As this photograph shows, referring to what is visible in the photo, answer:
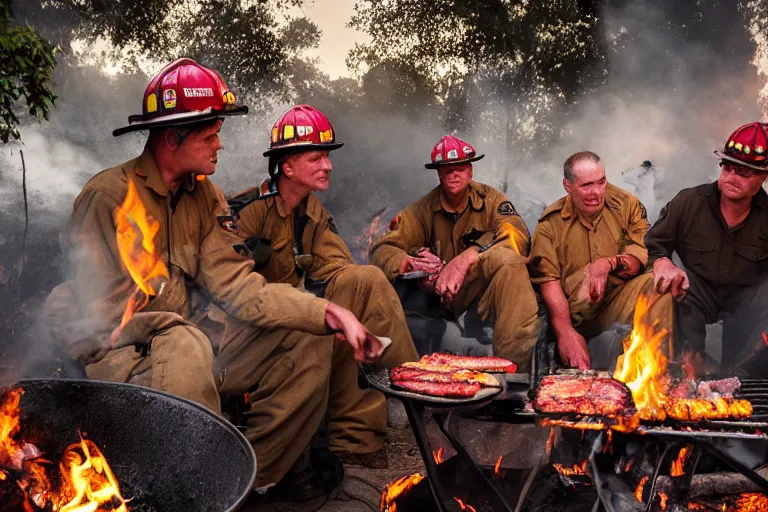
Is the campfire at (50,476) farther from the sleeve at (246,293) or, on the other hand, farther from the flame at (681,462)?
the flame at (681,462)

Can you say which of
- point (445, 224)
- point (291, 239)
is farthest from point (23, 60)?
point (445, 224)

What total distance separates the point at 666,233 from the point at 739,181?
716mm

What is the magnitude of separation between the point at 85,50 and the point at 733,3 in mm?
9832

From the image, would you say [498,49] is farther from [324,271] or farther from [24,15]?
[324,271]

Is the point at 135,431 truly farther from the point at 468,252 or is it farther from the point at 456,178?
the point at 456,178

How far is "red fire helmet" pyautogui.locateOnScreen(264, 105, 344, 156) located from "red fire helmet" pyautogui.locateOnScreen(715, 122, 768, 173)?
116 inches

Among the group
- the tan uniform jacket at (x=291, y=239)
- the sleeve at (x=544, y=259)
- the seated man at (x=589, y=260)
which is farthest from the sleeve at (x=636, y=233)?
the tan uniform jacket at (x=291, y=239)

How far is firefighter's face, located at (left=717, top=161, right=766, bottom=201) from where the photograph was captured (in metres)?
5.36

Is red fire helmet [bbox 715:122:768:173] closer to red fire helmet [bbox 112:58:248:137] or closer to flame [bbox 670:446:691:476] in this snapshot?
flame [bbox 670:446:691:476]

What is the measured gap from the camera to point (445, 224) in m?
6.66

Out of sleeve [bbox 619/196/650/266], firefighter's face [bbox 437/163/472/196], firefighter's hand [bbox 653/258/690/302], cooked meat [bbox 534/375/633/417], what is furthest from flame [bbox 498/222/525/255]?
cooked meat [bbox 534/375/633/417]

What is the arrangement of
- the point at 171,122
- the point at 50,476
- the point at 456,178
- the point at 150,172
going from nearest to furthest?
the point at 50,476 < the point at 171,122 < the point at 150,172 < the point at 456,178

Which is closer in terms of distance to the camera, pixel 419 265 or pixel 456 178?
pixel 419 265

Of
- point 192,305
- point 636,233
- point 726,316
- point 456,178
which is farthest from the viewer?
point 456,178
